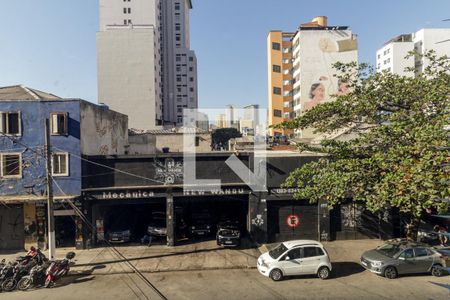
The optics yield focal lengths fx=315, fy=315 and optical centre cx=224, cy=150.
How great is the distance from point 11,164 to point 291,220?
18617 millimetres

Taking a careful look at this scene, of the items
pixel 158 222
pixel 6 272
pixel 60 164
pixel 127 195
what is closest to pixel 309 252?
pixel 158 222

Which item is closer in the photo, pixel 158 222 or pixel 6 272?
pixel 6 272

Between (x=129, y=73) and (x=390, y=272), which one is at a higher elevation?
(x=129, y=73)

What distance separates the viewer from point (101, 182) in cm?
2091

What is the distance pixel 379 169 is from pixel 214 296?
8.41 metres

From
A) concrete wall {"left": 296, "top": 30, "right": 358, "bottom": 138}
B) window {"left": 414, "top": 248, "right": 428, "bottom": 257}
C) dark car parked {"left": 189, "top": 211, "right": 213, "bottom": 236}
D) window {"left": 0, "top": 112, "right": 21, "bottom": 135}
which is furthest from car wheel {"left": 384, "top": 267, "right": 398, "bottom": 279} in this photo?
concrete wall {"left": 296, "top": 30, "right": 358, "bottom": 138}

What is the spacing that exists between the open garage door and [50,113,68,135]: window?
14.3 metres

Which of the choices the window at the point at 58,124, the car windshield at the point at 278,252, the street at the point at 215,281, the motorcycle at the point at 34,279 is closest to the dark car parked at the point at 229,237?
the street at the point at 215,281

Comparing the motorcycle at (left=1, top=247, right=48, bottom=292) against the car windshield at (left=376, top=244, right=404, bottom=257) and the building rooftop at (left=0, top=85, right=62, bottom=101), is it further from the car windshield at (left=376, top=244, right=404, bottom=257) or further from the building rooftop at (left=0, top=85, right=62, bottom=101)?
the car windshield at (left=376, top=244, right=404, bottom=257)

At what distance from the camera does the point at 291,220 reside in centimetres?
2145

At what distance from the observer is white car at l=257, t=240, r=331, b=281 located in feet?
49.1

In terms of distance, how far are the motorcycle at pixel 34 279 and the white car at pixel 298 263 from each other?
34.5 ft

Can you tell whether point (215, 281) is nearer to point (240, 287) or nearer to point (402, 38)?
point (240, 287)

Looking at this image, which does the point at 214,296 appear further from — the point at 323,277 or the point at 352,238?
the point at 352,238
